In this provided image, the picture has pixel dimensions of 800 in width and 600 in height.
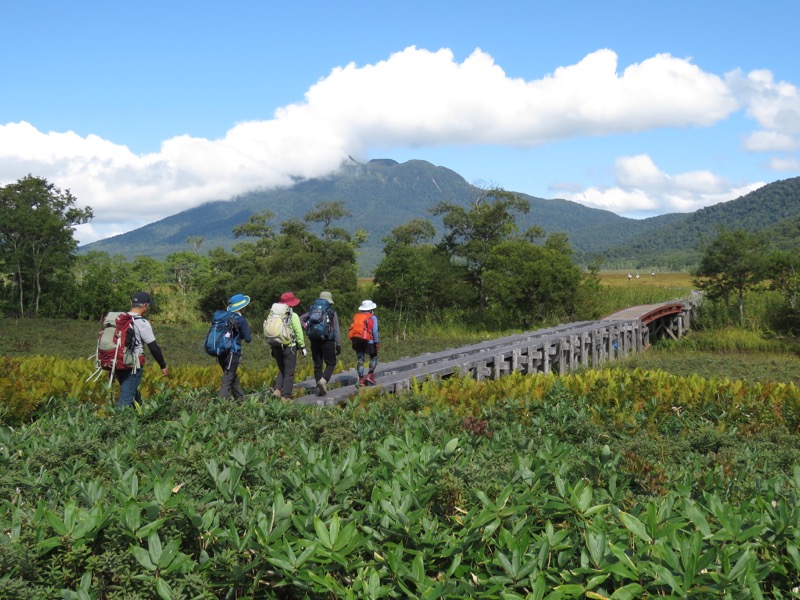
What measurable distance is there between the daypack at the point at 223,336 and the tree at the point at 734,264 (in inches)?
848

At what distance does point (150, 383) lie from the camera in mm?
7832

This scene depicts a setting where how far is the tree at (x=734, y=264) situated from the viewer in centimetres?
2388

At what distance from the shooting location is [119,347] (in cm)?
664

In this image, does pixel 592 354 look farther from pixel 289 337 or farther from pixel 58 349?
pixel 58 349

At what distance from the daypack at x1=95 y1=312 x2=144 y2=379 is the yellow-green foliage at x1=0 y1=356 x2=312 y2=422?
333 mm

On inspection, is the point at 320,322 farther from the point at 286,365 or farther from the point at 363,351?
the point at 363,351

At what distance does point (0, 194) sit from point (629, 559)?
40.6 metres

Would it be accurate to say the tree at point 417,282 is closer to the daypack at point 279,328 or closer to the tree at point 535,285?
the tree at point 535,285

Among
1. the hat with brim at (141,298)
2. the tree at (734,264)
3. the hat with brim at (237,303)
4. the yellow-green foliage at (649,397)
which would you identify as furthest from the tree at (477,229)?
the hat with brim at (141,298)

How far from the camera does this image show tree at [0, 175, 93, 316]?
104ft

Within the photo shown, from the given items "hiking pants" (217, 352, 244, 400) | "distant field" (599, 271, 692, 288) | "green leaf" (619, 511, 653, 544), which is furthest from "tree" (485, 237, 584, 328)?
"green leaf" (619, 511, 653, 544)

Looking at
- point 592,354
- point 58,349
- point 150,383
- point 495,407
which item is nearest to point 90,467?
point 495,407

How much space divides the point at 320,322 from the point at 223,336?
52.5 inches

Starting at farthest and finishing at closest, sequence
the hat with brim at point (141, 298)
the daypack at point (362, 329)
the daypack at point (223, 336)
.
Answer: the daypack at point (362, 329)
the daypack at point (223, 336)
the hat with brim at point (141, 298)
